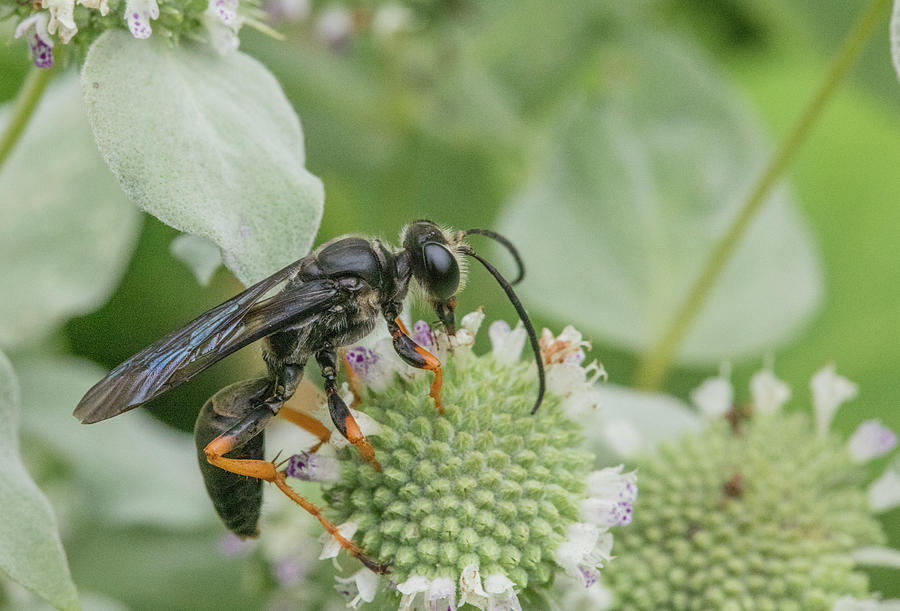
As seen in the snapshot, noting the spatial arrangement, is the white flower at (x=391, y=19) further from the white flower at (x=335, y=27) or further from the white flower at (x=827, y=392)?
the white flower at (x=827, y=392)

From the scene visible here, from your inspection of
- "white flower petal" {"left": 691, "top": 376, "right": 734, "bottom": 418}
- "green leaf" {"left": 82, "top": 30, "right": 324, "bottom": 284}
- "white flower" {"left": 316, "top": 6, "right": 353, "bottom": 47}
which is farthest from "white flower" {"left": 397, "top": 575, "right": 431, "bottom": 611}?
"white flower" {"left": 316, "top": 6, "right": 353, "bottom": 47}

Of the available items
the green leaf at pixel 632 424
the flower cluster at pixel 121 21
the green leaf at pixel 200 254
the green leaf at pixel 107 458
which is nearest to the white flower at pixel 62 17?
the flower cluster at pixel 121 21

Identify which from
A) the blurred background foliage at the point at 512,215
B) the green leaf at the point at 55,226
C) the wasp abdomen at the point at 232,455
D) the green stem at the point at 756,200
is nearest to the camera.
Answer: the wasp abdomen at the point at 232,455

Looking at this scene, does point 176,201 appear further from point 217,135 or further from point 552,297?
point 552,297

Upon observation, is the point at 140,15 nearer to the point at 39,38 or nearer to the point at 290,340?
the point at 39,38

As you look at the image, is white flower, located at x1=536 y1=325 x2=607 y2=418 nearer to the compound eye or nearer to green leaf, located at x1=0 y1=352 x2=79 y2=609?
the compound eye

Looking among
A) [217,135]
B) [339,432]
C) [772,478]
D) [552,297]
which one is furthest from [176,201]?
[552,297]

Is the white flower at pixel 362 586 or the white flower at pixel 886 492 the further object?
the white flower at pixel 886 492
